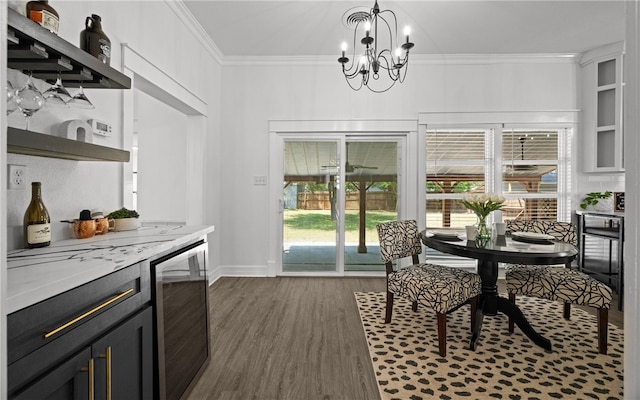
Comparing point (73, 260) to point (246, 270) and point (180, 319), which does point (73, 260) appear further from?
point (246, 270)

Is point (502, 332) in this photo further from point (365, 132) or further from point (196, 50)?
point (196, 50)

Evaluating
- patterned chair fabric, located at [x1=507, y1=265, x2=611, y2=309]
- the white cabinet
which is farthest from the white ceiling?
patterned chair fabric, located at [x1=507, y1=265, x2=611, y2=309]

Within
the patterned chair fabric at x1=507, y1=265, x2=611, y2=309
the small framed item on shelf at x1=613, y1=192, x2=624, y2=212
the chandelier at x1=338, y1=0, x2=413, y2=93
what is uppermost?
the chandelier at x1=338, y1=0, x2=413, y2=93

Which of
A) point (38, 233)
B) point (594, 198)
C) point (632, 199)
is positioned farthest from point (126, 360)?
point (594, 198)

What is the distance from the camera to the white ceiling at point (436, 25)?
9.58 feet

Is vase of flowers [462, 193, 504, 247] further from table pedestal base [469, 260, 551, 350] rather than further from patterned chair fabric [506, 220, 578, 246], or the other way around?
patterned chair fabric [506, 220, 578, 246]

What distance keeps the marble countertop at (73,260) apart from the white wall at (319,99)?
2.35 m

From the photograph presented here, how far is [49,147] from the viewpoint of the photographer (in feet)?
3.97

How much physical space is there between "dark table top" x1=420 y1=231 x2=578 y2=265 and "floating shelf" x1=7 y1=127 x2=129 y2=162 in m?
2.22

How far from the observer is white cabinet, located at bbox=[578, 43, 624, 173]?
3.59 metres

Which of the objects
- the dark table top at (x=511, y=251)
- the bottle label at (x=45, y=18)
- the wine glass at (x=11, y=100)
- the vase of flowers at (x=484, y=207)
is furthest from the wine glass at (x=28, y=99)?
the vase of flowers at (x=484, y=207)

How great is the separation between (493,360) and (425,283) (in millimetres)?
636

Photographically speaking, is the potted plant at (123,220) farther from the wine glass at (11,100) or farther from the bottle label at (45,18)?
the bottle label at (45,18)

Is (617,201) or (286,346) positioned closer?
(286,346)
